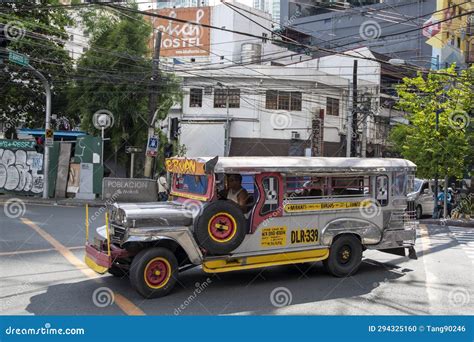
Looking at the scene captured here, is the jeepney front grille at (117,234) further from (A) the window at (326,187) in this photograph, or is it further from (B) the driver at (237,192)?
(A) the window at (326,187)

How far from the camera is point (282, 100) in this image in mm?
32250

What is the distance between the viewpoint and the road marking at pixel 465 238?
12.2 metres

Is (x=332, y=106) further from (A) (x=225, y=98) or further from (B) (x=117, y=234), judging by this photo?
(B) (x=117, y=234)

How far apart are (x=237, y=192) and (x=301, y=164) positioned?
125 cm

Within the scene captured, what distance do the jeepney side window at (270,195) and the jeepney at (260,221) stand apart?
2 centimetres

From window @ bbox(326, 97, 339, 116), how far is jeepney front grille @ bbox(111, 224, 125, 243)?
90.2 feet

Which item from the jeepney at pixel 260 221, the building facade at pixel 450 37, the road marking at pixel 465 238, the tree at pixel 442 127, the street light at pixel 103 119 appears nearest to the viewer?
the jeepney at pixel 260 221

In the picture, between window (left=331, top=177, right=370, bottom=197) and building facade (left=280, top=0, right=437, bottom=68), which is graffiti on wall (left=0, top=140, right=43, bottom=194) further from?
building facade (left=280, top=0, right=437, bottom=68)

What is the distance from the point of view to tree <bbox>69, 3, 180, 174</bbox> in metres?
24.9

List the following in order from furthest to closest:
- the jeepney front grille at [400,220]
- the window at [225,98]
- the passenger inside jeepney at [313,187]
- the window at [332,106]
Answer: the window at [332,106] → the window at [225,98] → the jeepney front grille at [400,220] → the passenger inside jeepney at [313,187]

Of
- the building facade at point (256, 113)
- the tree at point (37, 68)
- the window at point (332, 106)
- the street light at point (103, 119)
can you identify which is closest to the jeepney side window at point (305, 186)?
the street light at point (103, 119)

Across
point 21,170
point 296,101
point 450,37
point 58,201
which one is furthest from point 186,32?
point 450,37

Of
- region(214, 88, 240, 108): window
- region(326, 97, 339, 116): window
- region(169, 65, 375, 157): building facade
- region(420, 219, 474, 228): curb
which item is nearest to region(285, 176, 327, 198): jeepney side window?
region(420, 219, 474, 228): curb

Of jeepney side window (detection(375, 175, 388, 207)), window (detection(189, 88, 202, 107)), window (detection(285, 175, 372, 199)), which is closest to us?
window (detection(285, 175, 372, 199))
